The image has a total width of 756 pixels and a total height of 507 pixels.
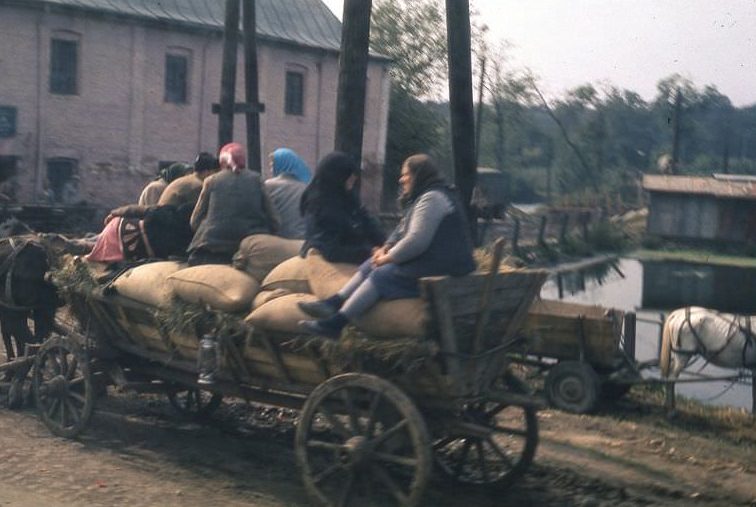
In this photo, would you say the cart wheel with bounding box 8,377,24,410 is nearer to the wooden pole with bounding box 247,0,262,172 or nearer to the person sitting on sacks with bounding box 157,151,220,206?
the person sitting on sacks with bounding box 157,151,220,206

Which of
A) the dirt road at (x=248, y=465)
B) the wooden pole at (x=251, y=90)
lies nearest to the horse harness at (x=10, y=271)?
the dirt road at (x=248, y=465)

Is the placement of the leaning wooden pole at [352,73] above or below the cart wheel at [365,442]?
above

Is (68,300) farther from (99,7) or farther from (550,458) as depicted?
(99,7)

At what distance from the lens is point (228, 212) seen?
8508 mm

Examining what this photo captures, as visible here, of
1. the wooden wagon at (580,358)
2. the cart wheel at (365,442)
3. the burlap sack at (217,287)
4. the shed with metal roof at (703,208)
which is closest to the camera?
the cart wheel at (365,442)

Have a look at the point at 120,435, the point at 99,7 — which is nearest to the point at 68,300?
the point at 120,435

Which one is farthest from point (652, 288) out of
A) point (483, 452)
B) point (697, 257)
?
point (483, 452)

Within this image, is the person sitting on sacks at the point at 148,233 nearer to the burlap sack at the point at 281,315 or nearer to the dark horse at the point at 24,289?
the dark horse at the point at 24,289

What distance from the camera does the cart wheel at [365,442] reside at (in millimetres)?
6691

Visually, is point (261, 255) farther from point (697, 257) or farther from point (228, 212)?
point (697, 257)

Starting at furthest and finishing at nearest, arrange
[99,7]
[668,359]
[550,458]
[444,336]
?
[99,7]
[668,359]
[550,458]
[444,336]

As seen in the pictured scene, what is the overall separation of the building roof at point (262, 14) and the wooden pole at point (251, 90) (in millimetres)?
12188

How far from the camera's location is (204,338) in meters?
7.73

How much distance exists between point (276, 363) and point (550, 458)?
266 cm
